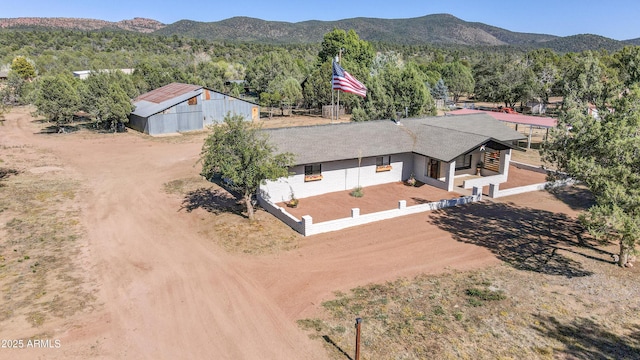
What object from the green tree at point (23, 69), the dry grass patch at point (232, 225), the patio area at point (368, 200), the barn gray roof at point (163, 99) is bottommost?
the dry grass patch at point (232, 225)

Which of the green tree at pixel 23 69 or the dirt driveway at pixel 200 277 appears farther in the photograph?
the green tree at pixel 23 69

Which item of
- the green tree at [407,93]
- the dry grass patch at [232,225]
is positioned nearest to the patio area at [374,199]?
the dry grass patch at [232,225]

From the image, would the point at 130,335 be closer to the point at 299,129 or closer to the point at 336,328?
the point at 336,328

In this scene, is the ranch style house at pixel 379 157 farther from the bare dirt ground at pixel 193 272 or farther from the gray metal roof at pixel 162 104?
the gray metal roof at pixel 162 104

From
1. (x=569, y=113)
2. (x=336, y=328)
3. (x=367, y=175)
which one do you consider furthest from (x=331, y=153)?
(x=336, y=328)

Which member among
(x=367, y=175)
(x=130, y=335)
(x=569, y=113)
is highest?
(x=569, y=113)

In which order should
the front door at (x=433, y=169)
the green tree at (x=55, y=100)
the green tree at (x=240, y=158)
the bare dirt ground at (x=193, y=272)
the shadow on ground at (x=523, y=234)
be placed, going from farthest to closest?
the green tree at (x=55, y=100) → the front door at (x=433, y=169) → the green tree at (x=240, y=158) → the shadow on ground at (x=523, y=234) → the bare dirt ground at (x=193, y=272)

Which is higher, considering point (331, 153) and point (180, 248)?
point (331, 153)

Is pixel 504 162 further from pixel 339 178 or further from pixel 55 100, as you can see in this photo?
pixel 55 100
